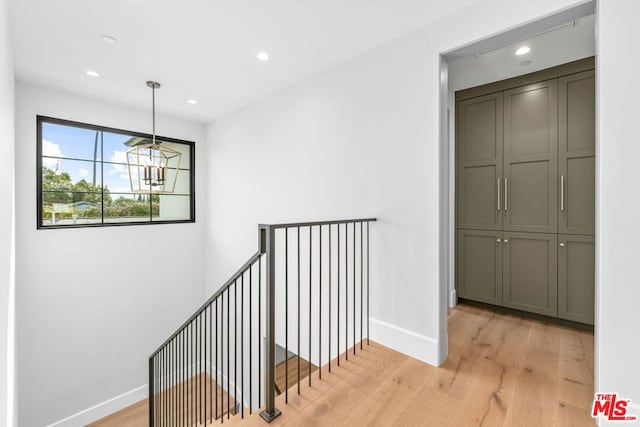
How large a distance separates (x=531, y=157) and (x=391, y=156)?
5.02 feet

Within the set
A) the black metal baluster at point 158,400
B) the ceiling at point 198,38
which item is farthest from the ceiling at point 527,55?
the black metal baluster at point 158,400

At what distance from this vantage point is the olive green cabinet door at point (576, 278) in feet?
8.16

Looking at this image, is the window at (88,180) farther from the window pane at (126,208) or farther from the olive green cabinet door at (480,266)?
the olive green cabinet door at (480,266)

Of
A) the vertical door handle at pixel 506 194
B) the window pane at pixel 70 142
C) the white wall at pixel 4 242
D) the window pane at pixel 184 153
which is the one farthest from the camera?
the window pane at pixel 184 153

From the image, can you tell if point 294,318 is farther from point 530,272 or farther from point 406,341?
point 530,272

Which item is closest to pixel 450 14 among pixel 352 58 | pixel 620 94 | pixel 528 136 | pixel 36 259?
pixel 352 58

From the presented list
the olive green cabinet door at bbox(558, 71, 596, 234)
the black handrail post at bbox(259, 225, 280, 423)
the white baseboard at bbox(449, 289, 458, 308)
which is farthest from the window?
the olive green cabinet door at bbox(558, 71, 596, 234)

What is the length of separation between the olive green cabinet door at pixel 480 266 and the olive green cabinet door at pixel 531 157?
25 centimetres

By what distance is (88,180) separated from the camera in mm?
3656

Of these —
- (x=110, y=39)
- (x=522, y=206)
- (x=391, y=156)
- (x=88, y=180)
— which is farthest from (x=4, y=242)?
(x=522, y=206)

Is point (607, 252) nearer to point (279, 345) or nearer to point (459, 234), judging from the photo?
point (459, 234)

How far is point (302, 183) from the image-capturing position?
302cm

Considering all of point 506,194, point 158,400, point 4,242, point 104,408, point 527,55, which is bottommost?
point 104,408

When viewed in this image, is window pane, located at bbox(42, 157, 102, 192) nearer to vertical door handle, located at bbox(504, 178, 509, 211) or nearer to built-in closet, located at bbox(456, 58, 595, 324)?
built-in closet, located at bbox(456, 58, 595, 324)
